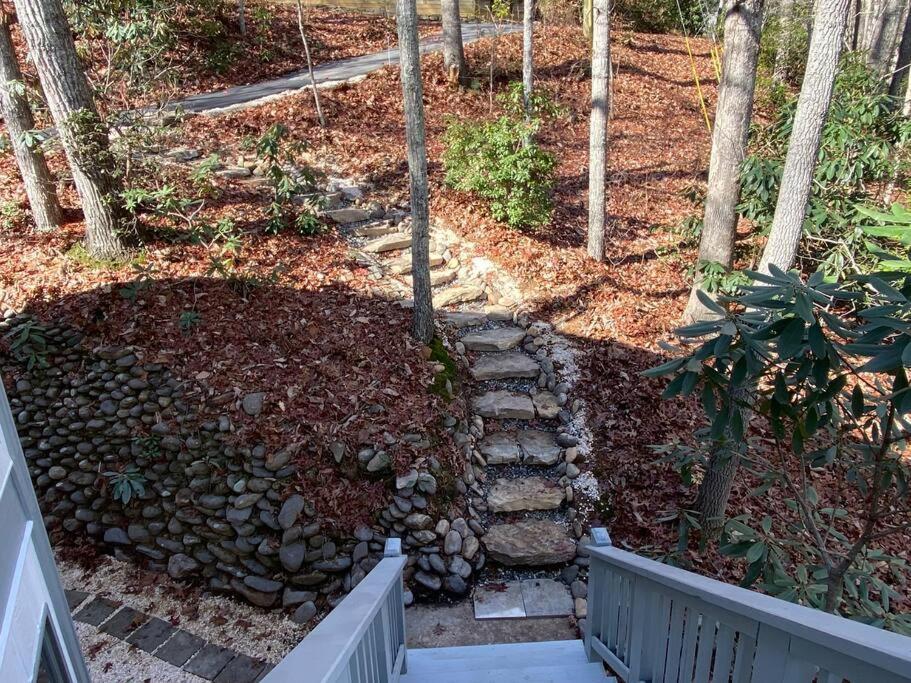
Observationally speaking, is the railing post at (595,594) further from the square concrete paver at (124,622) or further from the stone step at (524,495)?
the square concrete paver at (124,622)

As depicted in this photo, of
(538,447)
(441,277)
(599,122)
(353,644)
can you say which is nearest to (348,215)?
(441,277)

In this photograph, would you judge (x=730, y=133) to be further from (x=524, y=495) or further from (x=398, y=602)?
(x=398, y=602)

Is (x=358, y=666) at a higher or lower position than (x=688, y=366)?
lower

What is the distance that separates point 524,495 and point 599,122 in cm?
402

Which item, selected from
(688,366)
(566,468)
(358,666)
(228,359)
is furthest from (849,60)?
(358,666)

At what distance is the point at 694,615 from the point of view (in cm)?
189

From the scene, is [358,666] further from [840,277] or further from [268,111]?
[268,111]

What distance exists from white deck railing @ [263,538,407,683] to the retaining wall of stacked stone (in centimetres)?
150

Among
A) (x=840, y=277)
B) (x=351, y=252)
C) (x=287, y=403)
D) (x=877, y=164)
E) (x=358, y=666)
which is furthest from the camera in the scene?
(x=351, y=252)

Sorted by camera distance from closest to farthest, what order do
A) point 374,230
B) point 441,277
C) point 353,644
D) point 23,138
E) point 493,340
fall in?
point 353,644, point 23,138, point 493,340, point 441,277, point 374,230

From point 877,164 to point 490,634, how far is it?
5.46 meters

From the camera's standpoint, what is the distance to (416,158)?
488 centimetres

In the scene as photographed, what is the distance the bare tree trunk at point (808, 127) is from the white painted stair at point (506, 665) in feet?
10.3

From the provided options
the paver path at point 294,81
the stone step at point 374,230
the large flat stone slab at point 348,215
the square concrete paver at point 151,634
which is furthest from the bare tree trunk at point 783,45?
the square concrete paver at point 151,634
